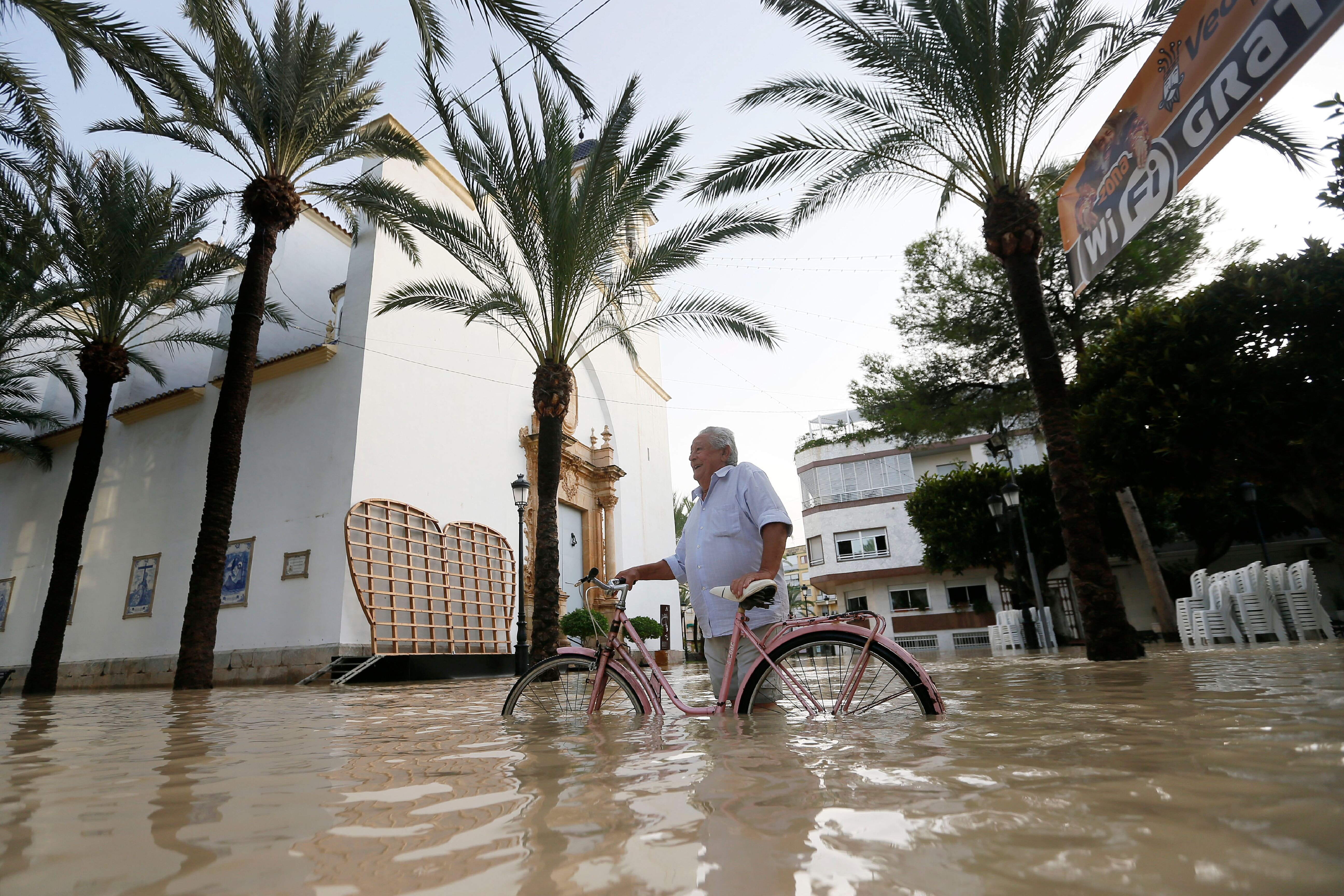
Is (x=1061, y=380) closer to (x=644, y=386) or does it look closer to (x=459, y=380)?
(x=459, y=380)

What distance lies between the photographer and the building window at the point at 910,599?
3231 cm

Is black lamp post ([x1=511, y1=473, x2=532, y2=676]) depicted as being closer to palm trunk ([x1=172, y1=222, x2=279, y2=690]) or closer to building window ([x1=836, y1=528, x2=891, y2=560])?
palm trunk ([x1=172, y1=222, x2=279, y2=690])

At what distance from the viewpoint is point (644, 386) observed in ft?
82.0

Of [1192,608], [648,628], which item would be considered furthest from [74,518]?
[1192,608]

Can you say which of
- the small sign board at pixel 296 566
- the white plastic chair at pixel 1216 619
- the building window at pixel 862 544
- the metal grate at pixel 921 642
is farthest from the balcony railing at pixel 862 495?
the small sign board at pixel 296 566

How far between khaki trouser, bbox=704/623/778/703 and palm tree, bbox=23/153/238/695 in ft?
40.6

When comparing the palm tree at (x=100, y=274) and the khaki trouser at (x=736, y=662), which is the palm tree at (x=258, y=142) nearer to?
the palm tree at (x=100, y=274)

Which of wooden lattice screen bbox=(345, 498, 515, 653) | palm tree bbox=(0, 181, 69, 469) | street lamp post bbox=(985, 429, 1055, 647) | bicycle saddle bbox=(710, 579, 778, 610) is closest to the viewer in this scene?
bicycle saddle bbox=(710, 579, 778, 610)

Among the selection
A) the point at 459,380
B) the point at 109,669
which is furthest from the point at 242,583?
the point at 459,380

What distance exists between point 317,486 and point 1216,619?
46.4 feet

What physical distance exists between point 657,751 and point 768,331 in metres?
9.54

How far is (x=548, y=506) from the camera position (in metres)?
10.3

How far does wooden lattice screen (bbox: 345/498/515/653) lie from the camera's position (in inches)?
471

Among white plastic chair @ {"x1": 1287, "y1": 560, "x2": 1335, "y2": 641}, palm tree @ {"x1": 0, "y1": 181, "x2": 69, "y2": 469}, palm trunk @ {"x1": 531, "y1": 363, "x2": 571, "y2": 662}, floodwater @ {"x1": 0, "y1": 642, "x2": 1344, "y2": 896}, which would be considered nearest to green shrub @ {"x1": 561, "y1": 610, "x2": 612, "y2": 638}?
palm trunk @ {"x1": 531, "y1": 363, "x2": 571, "y2": 662}
